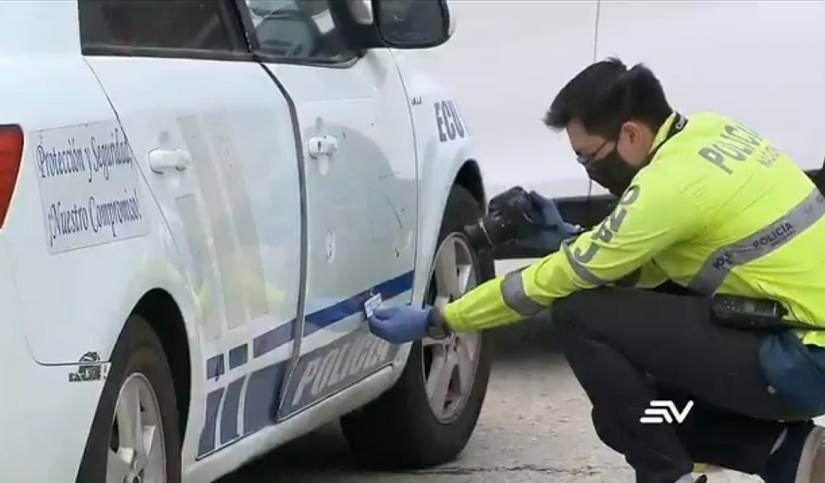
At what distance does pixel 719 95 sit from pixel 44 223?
4.33 m

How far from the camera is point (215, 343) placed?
3.63 metres

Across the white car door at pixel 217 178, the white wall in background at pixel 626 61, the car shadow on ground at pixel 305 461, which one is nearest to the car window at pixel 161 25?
the white car door at pixel 217 178

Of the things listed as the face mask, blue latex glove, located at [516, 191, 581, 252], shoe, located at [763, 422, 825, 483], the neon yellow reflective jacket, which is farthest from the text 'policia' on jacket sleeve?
shoe, located at [763, 422, 825, 483]

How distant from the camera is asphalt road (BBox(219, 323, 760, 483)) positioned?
17.8 ft

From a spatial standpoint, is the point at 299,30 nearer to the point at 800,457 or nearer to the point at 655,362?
the point at 655,362

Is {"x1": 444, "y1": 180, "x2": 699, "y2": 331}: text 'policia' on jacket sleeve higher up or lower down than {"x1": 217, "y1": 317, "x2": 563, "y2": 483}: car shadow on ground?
higher up

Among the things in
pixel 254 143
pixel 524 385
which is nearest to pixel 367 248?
pixel 254 143

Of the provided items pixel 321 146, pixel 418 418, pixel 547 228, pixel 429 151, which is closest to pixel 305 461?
pixel 418 418

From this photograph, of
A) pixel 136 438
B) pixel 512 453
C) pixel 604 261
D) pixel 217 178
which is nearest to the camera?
pixel 136 438

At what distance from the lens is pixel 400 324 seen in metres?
4.49

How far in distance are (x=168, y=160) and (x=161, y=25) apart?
0.80 m

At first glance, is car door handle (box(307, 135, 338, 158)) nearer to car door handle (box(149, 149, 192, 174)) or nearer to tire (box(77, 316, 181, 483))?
car door handle (box(149, 149, 192, 174))

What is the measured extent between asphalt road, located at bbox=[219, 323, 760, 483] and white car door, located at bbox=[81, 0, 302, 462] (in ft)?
4.49
